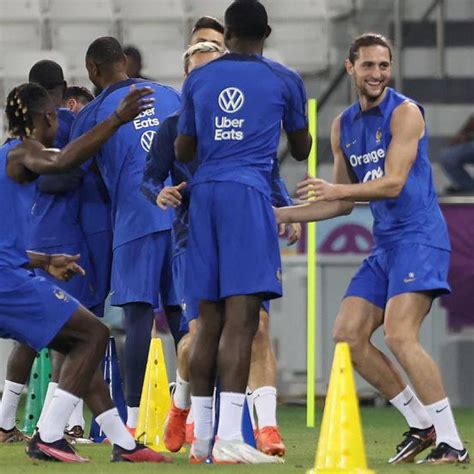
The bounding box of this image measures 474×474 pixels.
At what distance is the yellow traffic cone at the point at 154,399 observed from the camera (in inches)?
286

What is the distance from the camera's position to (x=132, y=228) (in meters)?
7.30

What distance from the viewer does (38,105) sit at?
621 centimetres

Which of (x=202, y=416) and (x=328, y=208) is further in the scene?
(x=328, y=208)

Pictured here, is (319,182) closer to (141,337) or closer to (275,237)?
(275,237)

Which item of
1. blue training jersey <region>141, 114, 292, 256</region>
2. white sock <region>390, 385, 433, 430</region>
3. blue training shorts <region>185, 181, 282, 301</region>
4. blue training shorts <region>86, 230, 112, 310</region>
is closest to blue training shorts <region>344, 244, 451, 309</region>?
white sock <region>390, 385, 433, 430</region>

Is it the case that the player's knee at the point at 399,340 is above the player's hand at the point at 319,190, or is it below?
below

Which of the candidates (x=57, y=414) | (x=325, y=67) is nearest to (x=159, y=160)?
(x=57, y=414)

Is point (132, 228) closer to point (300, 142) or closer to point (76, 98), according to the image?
point (300, 142)

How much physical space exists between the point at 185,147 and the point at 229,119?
0.85 ft

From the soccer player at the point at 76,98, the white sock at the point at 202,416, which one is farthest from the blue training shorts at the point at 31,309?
the soccer player at the point at 76,98

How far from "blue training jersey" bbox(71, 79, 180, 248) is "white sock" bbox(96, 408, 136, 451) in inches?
54.3

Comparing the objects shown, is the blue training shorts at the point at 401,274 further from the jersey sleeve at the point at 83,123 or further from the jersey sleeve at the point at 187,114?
the jersey sleeve at the point at 83,123

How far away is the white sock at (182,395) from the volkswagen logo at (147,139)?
48.7 inches

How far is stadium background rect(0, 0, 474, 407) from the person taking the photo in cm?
1110
